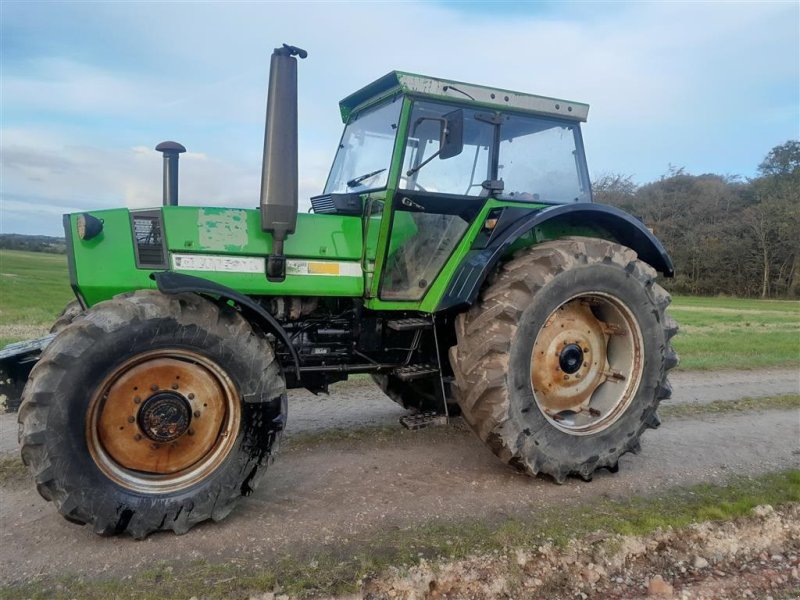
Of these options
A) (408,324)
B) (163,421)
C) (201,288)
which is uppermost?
(201,288)

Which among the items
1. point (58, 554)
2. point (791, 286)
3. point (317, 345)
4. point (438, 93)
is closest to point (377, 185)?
point (438, 93)

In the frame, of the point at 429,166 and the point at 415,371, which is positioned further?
the point at 415,371

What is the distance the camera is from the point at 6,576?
3125 millimetres

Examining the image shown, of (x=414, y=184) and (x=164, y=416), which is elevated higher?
(x=414, y=184)

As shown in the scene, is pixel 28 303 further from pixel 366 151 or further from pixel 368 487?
pixel 368 487

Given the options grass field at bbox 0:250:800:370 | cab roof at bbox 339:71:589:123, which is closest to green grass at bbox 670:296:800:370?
grass field at bbox 0:250:800:370

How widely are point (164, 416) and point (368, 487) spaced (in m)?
1.50

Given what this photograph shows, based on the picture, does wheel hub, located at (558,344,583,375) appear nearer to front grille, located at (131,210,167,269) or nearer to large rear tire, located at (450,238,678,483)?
large rear tire, located at (450,238,678,483)

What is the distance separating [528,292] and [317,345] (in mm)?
1579

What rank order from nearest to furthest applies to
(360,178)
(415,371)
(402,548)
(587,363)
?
(402,548)
(415,371)
(360,178)
(587,363)

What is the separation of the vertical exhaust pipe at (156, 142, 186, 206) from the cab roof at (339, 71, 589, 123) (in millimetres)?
1432

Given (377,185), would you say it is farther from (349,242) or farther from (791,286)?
(791,286)

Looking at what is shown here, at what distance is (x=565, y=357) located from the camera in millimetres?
4992

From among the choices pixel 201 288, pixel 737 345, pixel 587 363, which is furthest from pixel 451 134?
pixel 737 345
